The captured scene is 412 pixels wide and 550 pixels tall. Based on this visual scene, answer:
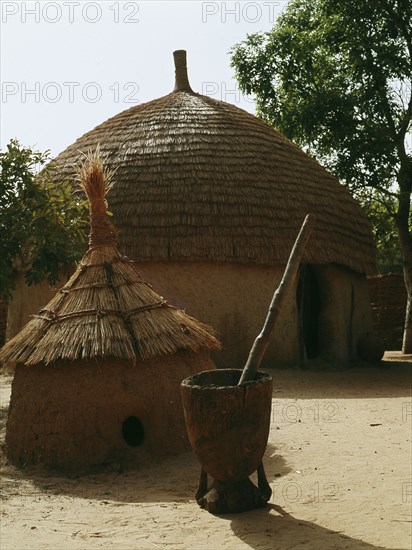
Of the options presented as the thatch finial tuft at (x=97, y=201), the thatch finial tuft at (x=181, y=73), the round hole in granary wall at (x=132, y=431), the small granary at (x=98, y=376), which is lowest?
the round hole in granary wall at (x=132, y=431)

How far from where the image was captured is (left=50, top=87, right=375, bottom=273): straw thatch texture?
433 inches

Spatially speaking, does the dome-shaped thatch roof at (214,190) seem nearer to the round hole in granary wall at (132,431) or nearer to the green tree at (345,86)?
the green tree at (345,86)

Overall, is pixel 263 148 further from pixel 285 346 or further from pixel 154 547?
pixel 154 547

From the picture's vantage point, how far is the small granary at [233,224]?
11.0m

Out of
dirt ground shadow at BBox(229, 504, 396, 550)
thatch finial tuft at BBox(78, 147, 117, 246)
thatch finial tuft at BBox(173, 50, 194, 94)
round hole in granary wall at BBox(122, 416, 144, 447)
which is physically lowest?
dirt ground shadow at BBox(229, 504, 396, 550)

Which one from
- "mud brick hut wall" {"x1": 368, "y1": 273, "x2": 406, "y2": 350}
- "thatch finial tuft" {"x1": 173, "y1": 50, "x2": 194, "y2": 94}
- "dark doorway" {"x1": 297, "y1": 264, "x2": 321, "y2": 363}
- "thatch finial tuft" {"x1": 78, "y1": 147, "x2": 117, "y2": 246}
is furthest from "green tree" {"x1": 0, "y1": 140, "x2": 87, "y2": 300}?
"mud brick hut wall" {"x1": 368, "y1": 273, "x2": 406, "y2": 350}

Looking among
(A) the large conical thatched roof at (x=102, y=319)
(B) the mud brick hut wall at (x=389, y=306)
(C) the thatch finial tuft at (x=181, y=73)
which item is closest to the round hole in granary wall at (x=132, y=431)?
(A) the large conical thatched roof at (x=102, y=319)

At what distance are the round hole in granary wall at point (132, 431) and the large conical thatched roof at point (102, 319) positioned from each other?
71 centimetres

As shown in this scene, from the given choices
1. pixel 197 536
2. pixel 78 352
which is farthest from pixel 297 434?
pixel 197 536

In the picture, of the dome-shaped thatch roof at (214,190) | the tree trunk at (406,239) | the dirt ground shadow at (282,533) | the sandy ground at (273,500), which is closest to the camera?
the dirt ground shadow at (282,533)

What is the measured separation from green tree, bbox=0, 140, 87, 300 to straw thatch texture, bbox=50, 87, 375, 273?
8.82ft

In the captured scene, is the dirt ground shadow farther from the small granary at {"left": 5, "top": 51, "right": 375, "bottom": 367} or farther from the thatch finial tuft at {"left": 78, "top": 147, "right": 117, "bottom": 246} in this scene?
the small granary at {"left": 5, "top": 51, "right": 375, "bottom": 367}

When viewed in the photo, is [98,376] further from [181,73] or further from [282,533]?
[181,73]

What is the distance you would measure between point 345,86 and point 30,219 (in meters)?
8.72
